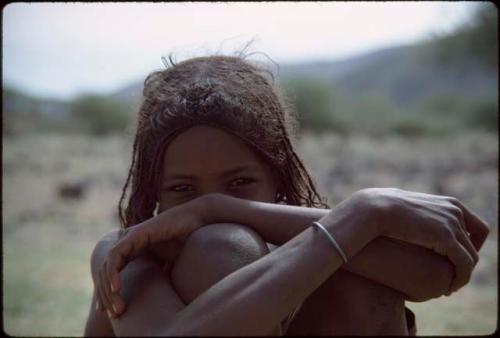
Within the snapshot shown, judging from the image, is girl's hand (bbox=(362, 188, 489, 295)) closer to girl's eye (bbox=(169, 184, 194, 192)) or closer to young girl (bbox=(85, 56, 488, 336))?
young girl (bbox=(85, 56, 488, 336))

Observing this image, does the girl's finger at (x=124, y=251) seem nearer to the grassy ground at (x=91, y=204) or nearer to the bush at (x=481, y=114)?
the grassy ground at (x=91, y=204)

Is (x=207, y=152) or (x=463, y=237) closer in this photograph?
(x=463, y=237)

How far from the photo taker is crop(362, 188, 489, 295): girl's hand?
Answer: 156cm

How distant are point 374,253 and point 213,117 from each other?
706mm

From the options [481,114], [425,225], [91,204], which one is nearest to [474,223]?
[425,225]

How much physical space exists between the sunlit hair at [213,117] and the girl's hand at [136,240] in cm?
37

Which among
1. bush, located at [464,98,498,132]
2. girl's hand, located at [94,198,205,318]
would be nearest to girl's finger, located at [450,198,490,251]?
girl's hand, located at [94,198,205,318]

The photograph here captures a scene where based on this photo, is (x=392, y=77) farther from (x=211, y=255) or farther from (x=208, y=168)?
(x=211, y=255)

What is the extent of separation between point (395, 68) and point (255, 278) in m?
50.6

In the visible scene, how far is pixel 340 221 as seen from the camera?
1512mm

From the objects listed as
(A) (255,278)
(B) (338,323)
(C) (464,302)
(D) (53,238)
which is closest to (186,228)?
(A) (255,278)

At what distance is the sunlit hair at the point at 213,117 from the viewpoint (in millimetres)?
1965

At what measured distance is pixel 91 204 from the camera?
9203 mm

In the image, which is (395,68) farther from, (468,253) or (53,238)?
(468,253)
